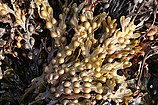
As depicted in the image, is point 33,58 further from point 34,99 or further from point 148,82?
point 148,82


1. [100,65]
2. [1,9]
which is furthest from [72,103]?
[1,9]

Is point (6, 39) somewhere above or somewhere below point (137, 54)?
above

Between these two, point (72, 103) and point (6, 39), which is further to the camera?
point (6, 39)

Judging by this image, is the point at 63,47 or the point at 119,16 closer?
the point at 63,47

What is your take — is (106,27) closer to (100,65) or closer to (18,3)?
(100,65)

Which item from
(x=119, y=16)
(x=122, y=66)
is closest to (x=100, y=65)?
(x=122, y=66)

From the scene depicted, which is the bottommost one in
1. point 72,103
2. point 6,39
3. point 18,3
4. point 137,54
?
point 72,103

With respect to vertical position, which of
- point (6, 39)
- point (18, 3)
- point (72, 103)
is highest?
point (18, 3)

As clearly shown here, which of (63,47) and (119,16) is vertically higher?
(119,16)
